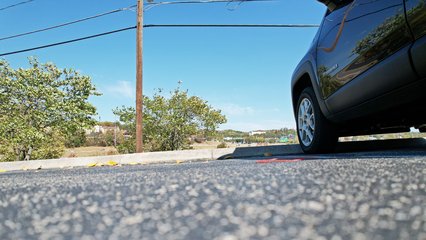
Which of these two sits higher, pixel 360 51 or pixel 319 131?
pixel 360 51

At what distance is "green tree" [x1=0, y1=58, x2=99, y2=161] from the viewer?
2052 centimetres

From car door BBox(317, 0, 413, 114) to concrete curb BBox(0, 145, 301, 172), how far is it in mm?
2737

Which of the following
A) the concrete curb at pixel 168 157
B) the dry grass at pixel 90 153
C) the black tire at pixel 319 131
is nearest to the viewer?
the black tire at pixel 319 131

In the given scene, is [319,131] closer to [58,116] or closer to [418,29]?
[418,29]

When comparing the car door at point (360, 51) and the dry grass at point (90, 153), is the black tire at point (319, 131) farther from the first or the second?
the dry grass at point (90, 153)

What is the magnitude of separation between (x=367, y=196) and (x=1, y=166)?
8.02 m

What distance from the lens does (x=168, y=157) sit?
7.10 m

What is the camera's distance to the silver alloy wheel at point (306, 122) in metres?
4.47

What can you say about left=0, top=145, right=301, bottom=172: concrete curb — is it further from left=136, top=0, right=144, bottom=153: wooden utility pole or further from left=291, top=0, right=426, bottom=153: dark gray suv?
left=136, top=0, right=144, bottom=153: wooden utility pole

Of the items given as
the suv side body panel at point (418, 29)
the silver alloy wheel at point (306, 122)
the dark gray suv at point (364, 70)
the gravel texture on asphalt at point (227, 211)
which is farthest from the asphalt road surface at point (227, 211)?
the silver alloy wheel at point (306, 122)

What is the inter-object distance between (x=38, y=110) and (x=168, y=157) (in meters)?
17.3

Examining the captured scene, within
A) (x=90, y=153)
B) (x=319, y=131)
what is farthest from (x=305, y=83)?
(x=90, y=153)

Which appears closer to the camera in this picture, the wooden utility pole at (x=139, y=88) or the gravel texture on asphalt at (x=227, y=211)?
the gravel texture on asphalt at (x=227, y=211)

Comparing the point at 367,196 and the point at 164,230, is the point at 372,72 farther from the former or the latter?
the point at 164,230
